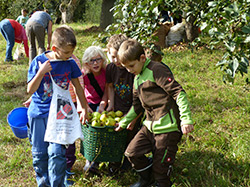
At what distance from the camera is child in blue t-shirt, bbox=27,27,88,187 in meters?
2.58

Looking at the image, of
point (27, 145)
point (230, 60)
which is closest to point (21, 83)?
point (27, 145)

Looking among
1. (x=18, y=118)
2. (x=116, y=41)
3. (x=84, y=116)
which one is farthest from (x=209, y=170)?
(x=18, y=118)

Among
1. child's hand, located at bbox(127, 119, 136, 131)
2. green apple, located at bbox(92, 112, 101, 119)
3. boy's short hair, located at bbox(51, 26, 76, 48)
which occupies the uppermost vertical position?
boy's short hair, located at bbox(51, 26, 76, 48)

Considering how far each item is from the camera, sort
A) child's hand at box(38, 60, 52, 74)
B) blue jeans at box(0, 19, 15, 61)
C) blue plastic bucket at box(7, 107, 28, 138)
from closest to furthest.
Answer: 1. child's hand at box(38, 60, 52, 74)
2. blue plastic bucket at box(7, 107, 28, 138)
3. blue jeans at box(0, 19, 15, 61)

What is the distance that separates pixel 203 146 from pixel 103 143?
142cm

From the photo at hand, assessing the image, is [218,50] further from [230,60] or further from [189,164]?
[230,60]

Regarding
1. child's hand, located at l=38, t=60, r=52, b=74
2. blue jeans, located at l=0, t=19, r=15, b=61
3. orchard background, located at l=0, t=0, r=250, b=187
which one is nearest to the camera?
orchard background, located at l=0, t=0, r=250, b=187

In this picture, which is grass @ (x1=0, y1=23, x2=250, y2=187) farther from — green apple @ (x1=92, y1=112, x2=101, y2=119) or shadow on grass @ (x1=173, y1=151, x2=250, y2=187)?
green apple @ (x1=92, y1=112, x2=101, y2=119)

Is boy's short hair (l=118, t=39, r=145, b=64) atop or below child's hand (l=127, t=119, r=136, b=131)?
atop

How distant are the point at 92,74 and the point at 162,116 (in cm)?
111

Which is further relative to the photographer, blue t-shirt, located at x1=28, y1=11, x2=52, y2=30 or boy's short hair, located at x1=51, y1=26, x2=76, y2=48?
blue t-shirt, located at x1=28, y1=11, x2=52, y2=30

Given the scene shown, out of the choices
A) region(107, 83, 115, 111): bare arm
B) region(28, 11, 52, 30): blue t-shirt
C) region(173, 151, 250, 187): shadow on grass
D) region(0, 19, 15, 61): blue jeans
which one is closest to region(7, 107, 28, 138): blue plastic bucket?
region(107, 83, 115, 111): bare arm

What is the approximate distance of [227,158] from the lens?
337 cm

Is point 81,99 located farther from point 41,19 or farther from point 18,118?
point 41,19
